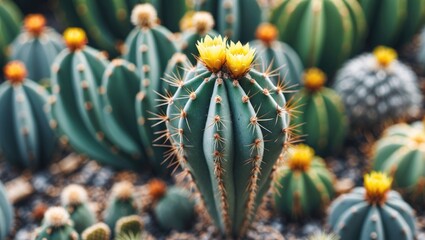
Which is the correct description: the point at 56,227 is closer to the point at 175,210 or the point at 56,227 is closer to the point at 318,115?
the point at 175,210

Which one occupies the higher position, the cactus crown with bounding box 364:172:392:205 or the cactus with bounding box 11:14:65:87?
the cactus with bounding box 11:14:65:87

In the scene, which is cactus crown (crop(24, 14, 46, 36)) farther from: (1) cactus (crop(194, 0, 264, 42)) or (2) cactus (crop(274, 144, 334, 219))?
(2) cactus (crop(274, 144, 334, 219))

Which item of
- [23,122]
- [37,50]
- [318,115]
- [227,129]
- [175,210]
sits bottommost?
[175,210]

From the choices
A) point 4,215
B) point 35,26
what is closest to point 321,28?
point 35,26

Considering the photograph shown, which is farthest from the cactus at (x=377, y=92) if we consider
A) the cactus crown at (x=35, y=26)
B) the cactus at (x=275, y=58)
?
the cactus crown at (x=35, y=26)

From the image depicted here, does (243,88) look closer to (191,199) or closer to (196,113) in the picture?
(196,113)

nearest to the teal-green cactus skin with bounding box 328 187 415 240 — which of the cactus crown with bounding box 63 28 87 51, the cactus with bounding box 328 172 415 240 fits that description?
the cactus with bounding box 328 172 415 240

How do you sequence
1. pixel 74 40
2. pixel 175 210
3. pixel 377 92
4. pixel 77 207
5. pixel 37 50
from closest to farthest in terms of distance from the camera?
pixel 77 207
pixel 175 210
pixel 74 40
pixel 377 92
pixel 37 50
